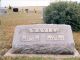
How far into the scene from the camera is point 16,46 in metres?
9.91

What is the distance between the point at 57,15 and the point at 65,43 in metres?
5.59

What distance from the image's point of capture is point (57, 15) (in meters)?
15.4

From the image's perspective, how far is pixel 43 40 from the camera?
9953 mm

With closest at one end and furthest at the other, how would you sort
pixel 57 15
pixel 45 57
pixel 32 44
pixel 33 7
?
pixel 45 57 < pixel 32 44 < pixel 57 15 < pixel 33 7

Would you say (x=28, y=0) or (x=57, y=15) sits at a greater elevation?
(x=57, y=15)

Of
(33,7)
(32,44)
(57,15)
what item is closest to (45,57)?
(32,44)

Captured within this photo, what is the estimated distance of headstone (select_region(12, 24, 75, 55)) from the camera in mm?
9820

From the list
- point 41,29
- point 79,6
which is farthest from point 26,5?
point 41,29

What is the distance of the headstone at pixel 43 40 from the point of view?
32.2 ft

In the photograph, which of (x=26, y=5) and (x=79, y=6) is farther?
(x=26, y=5)

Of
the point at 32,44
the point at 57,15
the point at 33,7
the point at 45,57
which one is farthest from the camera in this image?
the point at 33,7

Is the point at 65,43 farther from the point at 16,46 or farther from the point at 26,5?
the point at 26,5

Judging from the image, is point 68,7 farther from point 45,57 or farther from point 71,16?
point 45,57

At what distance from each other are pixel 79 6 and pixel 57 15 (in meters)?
1.19
